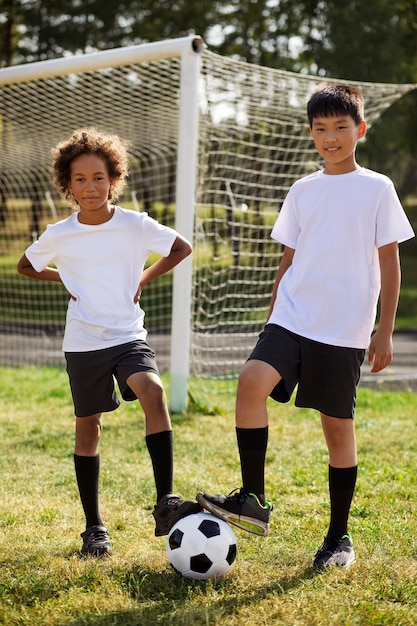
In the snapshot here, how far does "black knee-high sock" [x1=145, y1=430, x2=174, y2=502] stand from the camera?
10.4 feet

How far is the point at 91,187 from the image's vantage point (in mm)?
3305

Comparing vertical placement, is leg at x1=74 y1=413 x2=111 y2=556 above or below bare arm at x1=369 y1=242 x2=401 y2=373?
below

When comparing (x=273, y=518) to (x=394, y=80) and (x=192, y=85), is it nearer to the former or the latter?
(x=192, y=85)

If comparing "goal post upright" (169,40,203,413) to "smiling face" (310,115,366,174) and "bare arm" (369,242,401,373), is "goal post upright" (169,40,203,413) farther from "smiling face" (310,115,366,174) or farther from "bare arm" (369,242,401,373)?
"bare arm" (369,242,401,373)

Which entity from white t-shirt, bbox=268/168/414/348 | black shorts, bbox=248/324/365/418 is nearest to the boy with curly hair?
black shorts, bbox=248/324/365/418

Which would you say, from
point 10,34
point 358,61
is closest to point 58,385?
point 10,34

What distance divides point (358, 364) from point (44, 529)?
Answer: 1.56 meters

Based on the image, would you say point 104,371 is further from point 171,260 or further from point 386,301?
point 386,301

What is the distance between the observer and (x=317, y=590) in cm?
283

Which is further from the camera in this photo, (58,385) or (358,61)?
(358,61)

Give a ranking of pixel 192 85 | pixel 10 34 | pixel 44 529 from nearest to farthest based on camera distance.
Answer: pixel 44 529 → pixel 192 85 → pixel 10 34

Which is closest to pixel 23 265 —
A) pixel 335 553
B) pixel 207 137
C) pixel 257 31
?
pixel 335 553

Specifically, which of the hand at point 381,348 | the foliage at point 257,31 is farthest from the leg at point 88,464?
the foliage at point 257,31

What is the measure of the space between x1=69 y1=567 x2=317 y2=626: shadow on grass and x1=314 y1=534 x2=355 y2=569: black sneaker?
0.22ft
